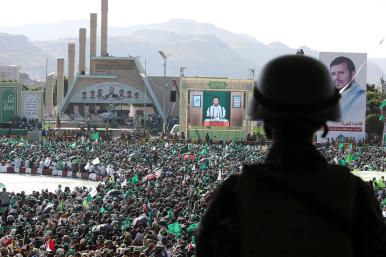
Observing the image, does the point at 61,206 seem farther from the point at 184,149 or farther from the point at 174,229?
the point at 184,149

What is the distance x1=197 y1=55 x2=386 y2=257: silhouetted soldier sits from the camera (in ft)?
6.71

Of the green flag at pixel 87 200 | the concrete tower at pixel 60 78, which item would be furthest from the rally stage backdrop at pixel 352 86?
the concrete tower at pixel 60 78

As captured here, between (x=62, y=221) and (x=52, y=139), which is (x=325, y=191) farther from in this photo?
(x=52, y=139)

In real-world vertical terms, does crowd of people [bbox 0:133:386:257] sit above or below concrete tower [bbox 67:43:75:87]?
below

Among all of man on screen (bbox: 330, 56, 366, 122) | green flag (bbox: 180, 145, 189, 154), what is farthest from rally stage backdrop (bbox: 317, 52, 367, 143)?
green flag (bbox: 180, 145, 189, 154)

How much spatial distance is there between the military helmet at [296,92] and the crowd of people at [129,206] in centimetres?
89

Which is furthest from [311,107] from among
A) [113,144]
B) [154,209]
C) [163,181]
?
[113,144]

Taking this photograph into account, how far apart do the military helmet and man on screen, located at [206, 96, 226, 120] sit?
54841mm

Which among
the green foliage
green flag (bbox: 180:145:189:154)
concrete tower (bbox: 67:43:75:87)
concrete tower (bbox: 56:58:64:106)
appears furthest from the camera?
concrete tower (bbox: 67:43:75:87)

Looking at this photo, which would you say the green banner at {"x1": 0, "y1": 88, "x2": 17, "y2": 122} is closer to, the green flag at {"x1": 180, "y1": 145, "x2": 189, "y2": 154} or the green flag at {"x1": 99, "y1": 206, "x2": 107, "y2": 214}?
the green flag at {"x1": 180, "y1": 145, "x2": 189, "y2": 154}

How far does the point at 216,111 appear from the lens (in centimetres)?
5728

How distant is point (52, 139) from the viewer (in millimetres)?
56250

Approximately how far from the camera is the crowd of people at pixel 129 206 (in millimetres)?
12484

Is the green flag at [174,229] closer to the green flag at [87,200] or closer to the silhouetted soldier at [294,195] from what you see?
the green flag at [87,200]
